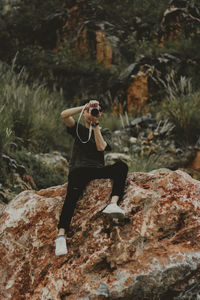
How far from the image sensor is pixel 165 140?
507 centimetres

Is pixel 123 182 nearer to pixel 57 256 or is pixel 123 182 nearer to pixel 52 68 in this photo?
pixel 57 256

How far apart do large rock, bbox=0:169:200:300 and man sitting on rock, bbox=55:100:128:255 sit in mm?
116

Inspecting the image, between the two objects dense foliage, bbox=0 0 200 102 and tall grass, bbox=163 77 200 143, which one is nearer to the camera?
tall grass, bbox=163 77 200 143

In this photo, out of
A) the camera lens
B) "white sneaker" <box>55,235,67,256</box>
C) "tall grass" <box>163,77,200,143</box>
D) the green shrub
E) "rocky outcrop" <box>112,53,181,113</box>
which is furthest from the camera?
"rocky outcrop" <box>112,53,181,113</box>

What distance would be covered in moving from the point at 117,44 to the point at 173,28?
1.57 m

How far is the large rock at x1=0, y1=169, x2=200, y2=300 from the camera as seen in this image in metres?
1.85

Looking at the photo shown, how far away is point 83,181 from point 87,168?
0.11 metres

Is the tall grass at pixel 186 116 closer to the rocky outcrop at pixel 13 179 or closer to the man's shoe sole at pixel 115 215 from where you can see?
the rocky outcrop at pixel 13 179

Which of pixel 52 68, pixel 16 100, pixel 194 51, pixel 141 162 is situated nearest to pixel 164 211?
pixel 141 162

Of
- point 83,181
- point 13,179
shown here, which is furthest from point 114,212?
point 13,179

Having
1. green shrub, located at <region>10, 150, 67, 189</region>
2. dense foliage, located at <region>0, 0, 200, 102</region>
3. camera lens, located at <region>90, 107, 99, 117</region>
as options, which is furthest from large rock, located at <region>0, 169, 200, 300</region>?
dense foliage, located at <region>0, 0, 200, 102</region>

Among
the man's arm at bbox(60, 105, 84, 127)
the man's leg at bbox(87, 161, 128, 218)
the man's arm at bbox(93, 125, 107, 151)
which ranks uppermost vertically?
the man's arm at bbox(60, 105, 84, 127)

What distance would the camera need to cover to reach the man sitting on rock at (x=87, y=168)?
212cm

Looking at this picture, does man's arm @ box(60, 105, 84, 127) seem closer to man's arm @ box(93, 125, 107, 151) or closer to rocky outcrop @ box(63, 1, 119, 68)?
man's arm @ box(93, 125, 107, 151)
